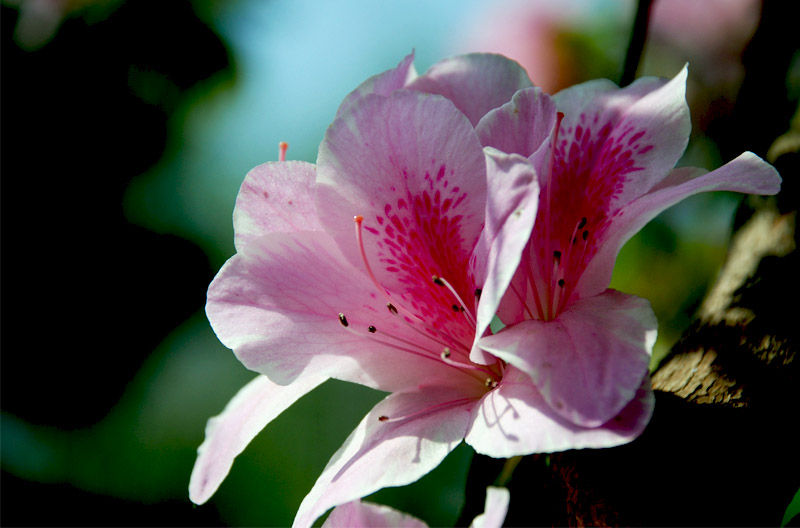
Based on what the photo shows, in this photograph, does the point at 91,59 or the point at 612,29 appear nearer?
the point at 612,29

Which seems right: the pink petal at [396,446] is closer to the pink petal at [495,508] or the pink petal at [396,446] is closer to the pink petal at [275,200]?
the pink petal at [495,508]

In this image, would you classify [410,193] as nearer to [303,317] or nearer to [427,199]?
[427,199]

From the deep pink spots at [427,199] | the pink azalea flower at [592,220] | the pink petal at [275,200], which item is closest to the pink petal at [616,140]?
the pink azalea flower at [592,220]

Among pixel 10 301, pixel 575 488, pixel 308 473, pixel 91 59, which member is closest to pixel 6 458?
pixel 10 301

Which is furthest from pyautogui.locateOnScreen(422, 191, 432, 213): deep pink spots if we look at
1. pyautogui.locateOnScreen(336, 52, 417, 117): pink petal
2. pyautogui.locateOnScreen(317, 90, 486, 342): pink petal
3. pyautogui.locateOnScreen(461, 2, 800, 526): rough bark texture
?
pyautogui.locateOnScreen(461, 2, 800, 526): rough bark texture

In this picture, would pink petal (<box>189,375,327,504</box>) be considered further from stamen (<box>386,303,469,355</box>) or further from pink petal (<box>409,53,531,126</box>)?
pink petal (<box>409,53,531,126</box>)

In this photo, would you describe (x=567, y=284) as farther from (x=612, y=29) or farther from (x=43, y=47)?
A: (x=43, y=47)
